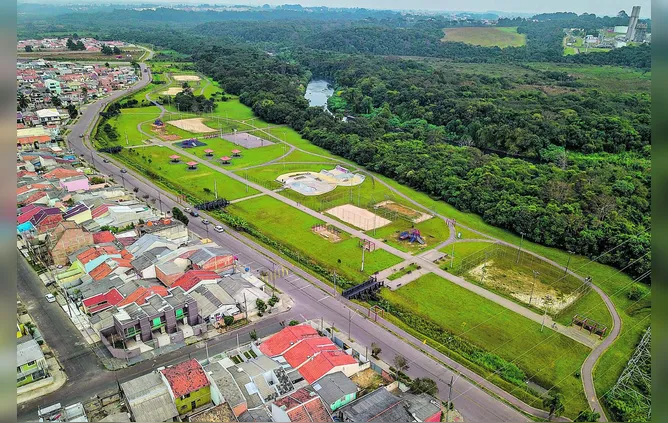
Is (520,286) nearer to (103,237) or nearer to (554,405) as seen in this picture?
(554,405)

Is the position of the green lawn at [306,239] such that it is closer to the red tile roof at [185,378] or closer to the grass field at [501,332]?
the grass field at [501,332]

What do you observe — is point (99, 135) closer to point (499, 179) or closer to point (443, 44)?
point (499, 179)

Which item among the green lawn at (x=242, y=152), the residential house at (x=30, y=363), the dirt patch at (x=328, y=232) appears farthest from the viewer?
the green lawn at (x=242, y=152)

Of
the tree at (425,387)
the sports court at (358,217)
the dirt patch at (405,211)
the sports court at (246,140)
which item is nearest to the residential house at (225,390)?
the tree at (425,387)

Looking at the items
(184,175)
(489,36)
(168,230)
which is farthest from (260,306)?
(489,36)

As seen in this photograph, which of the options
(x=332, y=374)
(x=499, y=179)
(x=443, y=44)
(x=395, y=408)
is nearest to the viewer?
(x=395, y=408)

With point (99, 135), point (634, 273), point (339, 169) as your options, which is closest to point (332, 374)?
point (634, 273)
